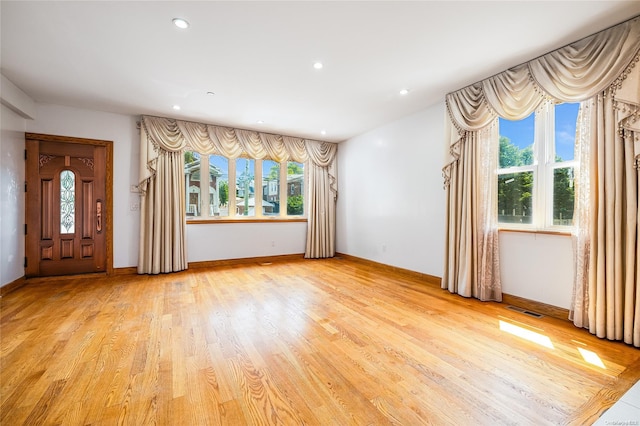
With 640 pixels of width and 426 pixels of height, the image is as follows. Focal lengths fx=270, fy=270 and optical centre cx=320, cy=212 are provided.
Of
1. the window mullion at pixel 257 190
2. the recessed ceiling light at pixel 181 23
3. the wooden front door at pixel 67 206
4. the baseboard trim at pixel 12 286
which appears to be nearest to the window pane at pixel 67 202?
the wooden front door at pixel 67 206

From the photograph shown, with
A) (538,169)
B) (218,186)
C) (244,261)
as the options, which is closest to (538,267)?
(538,169)

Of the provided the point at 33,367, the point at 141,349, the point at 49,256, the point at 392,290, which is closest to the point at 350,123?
the point at 392,290

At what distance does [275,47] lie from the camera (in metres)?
2.69

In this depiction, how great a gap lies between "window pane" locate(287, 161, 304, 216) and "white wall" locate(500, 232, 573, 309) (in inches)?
160

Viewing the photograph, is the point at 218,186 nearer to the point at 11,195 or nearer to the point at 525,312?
the point at 11,195

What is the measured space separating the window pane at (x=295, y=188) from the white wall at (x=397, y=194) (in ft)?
3.11

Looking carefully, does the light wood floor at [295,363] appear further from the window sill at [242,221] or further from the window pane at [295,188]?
the window pane at [295,188]

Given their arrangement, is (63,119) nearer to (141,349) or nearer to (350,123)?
(141,349)

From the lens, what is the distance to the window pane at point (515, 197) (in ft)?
10.3

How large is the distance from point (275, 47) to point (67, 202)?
4180 mm

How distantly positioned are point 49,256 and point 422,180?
595 centimetres

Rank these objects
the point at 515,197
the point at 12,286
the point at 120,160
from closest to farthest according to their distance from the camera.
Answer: the point at 515,197
the point at 12,286
the point at 120,160

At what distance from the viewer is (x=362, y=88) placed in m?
3.58

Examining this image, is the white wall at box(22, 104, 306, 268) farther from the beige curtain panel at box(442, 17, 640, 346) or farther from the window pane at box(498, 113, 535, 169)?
the beige curtain panel at box(442, 17, 640, 346)
